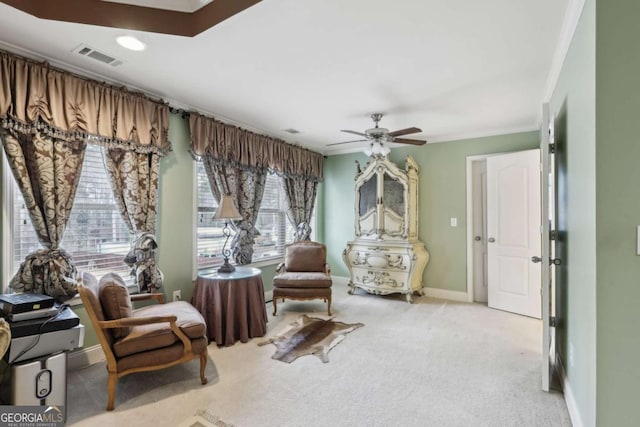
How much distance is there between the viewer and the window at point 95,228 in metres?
2.63

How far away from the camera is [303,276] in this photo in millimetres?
3932

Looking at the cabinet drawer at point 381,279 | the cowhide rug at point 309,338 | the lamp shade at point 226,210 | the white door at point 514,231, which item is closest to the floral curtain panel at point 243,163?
the lamp shade at point 226,210

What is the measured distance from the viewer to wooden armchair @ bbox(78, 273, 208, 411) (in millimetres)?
2018

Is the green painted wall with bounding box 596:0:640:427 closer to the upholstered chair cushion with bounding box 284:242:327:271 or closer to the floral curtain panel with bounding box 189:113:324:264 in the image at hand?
the upholstered chair cushion with bounding box 284:242:327:271

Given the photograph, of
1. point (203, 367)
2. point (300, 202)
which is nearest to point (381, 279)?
point (300, 202)

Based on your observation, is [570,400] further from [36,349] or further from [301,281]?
[36,349]

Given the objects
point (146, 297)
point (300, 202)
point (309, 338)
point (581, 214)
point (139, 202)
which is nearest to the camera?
point (581, 214)

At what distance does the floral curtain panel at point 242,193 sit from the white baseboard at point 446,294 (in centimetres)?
275

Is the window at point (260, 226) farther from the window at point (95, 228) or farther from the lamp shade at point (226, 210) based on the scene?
the window at point (95, 228)

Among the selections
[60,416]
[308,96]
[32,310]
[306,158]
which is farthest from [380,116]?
[60,416]

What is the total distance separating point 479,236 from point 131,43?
461 cm

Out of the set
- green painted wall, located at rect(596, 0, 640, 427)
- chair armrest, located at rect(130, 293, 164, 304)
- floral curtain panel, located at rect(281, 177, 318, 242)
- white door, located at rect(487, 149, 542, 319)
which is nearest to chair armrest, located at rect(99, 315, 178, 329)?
chair armrest, located at rect(130, 293, 164, 304)

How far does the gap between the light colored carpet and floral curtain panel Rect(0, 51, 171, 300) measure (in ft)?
2.91

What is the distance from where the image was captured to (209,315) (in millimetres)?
3006
